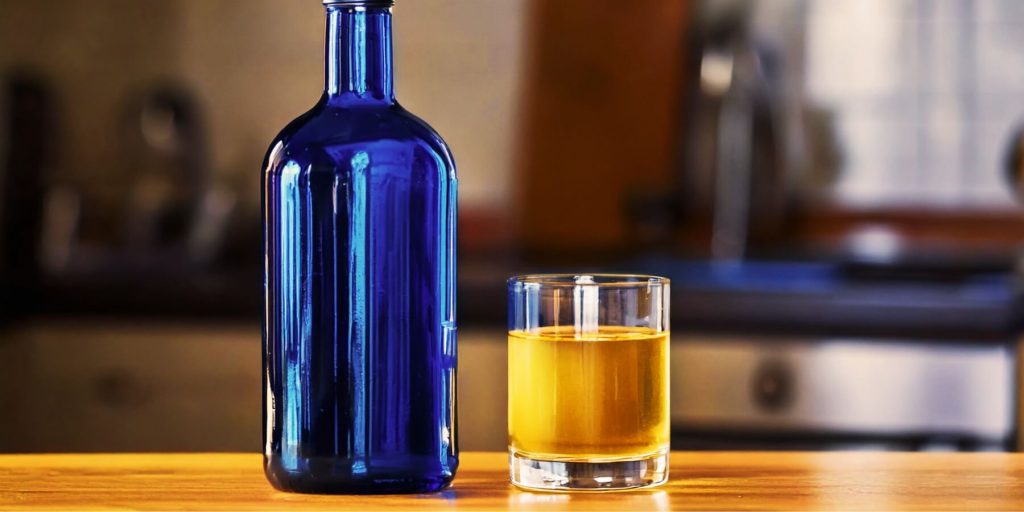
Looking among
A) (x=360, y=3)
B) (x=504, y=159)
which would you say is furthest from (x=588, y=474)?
(x=504, y=159)

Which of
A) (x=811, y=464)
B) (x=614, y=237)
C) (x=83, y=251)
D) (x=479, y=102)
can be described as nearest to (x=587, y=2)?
(x=479, y=102)

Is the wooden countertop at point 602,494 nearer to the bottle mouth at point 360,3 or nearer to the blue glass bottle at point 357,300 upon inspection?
the blue glass bottle at point 357,300

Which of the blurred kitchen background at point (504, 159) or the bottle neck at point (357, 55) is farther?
the blurred kitchen background at point (504, 159)

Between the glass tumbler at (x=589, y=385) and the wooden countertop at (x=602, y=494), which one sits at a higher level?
the glass tumbler at (x=589, y=385)

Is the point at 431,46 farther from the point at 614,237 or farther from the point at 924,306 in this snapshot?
the point at 924,306

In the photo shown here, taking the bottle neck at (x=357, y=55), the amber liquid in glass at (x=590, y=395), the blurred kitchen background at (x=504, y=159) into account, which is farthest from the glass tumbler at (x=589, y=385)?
the blurred kitchen background at (x=504, y=159)
